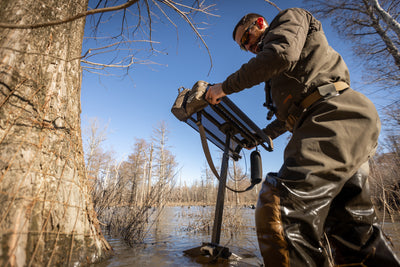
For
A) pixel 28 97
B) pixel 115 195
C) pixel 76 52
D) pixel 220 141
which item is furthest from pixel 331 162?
pixel 115 195

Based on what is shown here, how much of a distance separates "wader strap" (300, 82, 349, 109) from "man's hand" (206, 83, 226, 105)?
2.04 ft

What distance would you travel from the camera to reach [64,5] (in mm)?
1695

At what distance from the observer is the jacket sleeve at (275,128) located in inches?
89.3

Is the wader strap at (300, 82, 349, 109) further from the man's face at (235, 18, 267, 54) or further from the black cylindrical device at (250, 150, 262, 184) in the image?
the black cylindrical device at (250, 150, 262, 184)

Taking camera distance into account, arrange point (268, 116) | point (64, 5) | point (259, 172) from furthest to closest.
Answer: point (259, 172) → point (268, 116) → point (64, 5)

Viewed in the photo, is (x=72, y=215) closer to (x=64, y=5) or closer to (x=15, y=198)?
(x=15, y=198)

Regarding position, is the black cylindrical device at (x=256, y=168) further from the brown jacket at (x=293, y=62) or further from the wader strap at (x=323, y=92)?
the wader strap at (x=323, y=92)

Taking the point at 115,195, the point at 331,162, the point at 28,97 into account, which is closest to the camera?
the point at 331,162

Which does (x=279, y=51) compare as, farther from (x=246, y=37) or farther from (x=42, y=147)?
(x=42, y=147)

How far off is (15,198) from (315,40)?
7.58 feet

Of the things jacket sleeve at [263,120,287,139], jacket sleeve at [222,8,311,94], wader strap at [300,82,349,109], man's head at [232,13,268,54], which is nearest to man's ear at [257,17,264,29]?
man's head at [232,13,268,54]

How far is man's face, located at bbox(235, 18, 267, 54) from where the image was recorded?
1735 millimetres

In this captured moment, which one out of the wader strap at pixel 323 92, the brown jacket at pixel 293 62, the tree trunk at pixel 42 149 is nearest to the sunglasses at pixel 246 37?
the brown jacket at pixel 293 62

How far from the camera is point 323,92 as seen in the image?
1095mm
